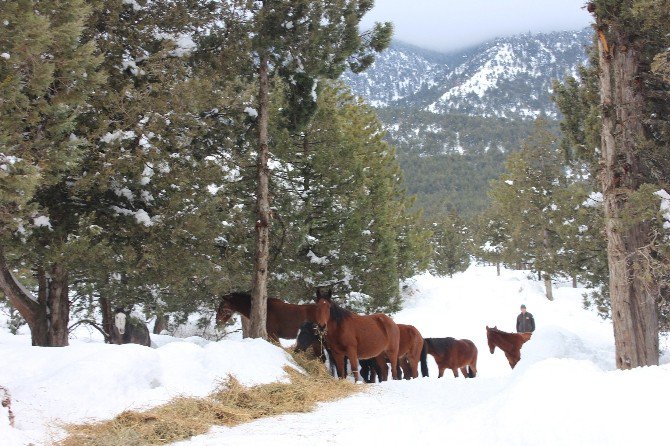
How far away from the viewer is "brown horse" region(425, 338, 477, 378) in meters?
15.9

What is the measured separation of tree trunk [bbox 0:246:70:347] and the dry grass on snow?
5158 mm

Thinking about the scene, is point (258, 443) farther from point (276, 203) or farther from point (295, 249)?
point (276, 203)

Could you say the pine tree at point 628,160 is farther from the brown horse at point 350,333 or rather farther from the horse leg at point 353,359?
the horse leg at point 353,359

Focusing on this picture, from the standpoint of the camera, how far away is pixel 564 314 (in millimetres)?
37781

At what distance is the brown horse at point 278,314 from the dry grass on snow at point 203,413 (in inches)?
208

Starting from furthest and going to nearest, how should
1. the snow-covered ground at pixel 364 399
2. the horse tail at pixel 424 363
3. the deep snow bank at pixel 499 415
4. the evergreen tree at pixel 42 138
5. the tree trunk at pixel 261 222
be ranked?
the horse tail at pixel 424 363, the tree trunk at pixel 261 222, the evergreen tree at pixel 42 138, the snow-covered ground at pixel 364 399, the deep snow bank at pixel 499 415

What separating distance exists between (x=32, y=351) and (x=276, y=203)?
434 inches

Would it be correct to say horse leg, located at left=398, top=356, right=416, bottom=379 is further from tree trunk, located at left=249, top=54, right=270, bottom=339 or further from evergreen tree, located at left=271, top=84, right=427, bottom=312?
tree trunk, located at left=249, top=54, right=270, bottom=339

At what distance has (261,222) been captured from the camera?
37.2 feet

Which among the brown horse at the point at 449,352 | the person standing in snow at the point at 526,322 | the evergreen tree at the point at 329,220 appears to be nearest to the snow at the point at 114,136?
the evergreen tree at the point at 329,220

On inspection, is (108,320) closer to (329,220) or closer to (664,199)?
Result: (329,220)

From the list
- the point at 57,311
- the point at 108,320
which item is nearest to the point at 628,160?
the point at 57,311

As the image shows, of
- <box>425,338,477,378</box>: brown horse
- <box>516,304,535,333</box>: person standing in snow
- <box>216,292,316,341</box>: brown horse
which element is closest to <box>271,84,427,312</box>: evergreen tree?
<box>216,292,316,341</box>: brown horse

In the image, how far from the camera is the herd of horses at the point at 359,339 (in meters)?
11.0
